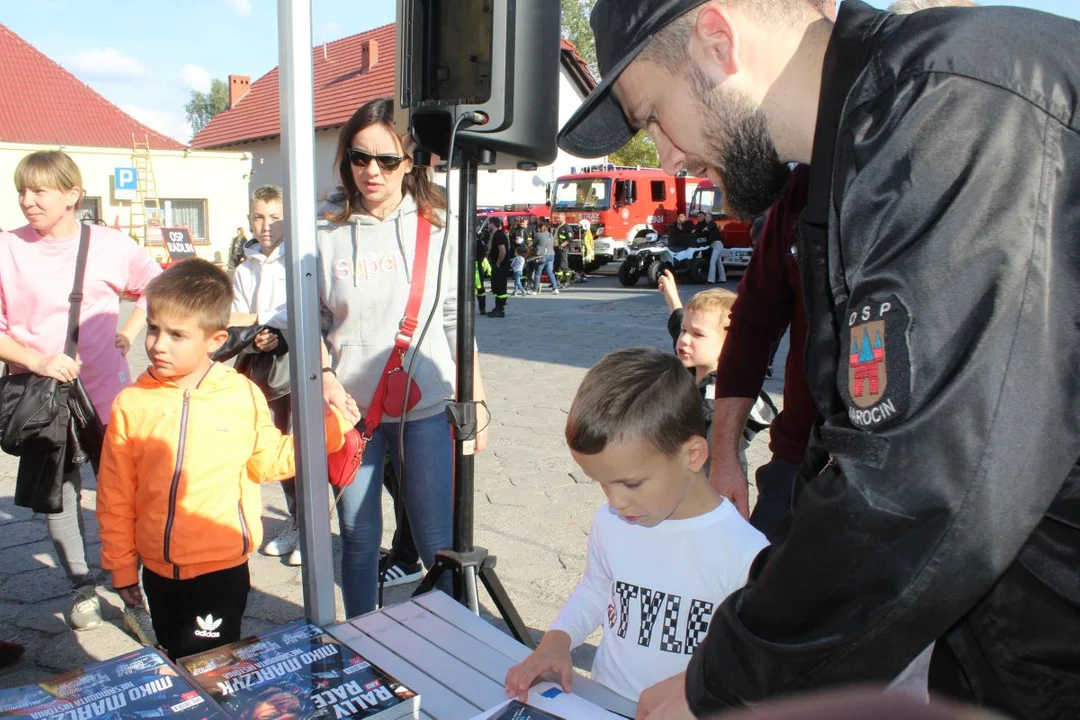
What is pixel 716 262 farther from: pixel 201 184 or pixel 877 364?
pixel 877 364

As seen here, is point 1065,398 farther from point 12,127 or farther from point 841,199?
point 12,127

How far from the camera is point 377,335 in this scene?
2.69 metres

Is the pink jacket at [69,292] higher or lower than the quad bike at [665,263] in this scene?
higher

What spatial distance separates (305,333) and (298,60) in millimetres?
579

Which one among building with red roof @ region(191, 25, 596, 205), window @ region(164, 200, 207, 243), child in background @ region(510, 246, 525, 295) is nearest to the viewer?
child in background @ region(510, 246, 525, 295)

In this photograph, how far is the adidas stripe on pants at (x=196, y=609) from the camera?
2.32 m

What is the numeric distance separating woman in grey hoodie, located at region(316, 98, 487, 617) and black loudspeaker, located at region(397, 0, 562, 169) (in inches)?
16.9

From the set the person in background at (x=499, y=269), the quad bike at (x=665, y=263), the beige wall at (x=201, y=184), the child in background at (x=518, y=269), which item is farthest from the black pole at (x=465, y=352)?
the beige wall at (x=201, y=184)

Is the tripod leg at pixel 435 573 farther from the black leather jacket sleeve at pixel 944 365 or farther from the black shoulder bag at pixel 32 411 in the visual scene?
the black leather jacket sleeve at pixel 944 365

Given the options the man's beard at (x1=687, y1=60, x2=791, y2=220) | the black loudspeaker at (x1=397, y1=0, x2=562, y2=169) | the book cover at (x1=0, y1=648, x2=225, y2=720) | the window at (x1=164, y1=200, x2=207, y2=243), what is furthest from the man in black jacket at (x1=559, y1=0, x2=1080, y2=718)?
the window at (x1=164, y1=200, x2=207, y2=243)

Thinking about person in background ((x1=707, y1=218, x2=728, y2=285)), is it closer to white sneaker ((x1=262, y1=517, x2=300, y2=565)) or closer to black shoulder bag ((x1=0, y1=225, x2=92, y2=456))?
white sneaker ((x1=262, y1=517, x2=300, y2=565))

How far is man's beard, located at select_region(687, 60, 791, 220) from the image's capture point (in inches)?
41.0

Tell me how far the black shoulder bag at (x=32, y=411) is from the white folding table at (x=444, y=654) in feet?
5.54

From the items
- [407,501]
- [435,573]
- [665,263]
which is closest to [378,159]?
[407,501]
